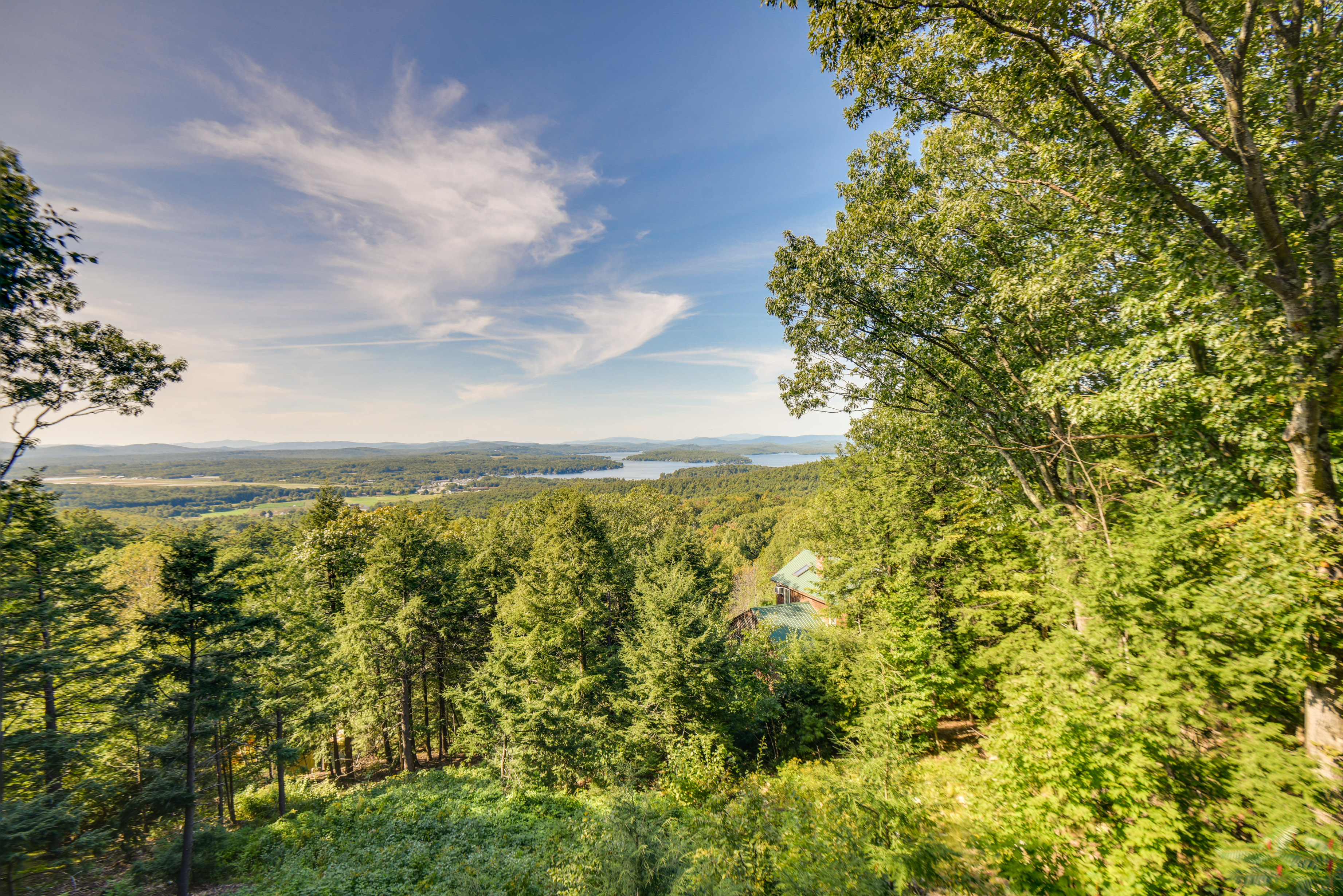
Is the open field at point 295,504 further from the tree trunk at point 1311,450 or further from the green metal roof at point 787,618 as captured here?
the tree trunk at point 1311,450

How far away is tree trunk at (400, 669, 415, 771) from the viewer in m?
17.0

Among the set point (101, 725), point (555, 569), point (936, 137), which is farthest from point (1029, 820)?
point (101, 725)

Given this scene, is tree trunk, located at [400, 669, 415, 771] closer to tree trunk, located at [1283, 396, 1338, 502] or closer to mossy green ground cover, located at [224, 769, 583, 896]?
mossy green ground cover, located at [224, 769, 583, 896]

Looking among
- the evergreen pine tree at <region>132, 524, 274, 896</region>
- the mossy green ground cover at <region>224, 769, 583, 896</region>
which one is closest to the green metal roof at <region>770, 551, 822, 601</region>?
the mossy green ground cover at <region>224, 769, 583, 896</region>

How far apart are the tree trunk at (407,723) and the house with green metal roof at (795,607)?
1555 cm

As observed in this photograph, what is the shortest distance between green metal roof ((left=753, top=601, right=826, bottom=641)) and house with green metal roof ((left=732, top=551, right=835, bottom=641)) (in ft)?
0.08

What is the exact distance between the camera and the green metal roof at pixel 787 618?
21922 millimetres

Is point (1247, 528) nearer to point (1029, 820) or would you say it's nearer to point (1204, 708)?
point (1204, 708)

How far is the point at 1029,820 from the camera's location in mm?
5512

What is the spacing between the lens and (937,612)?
44.5 feet

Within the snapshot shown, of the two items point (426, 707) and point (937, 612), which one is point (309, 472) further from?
point (937, 612)

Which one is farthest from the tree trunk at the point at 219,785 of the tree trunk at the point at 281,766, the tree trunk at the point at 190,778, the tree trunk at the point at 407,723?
the tree trunk at the point at 407,723

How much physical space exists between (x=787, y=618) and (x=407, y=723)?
19.5 meters

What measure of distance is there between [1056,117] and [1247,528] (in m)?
6.23
